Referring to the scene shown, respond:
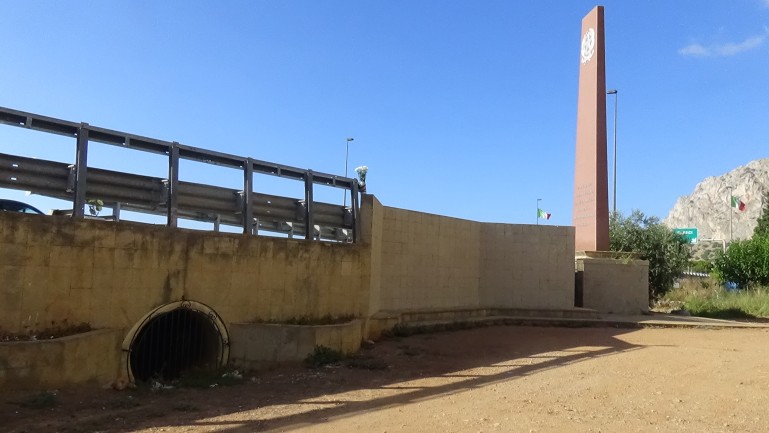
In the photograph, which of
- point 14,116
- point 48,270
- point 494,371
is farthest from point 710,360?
point 14,116

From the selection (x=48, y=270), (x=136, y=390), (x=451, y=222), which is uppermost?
(x=451, y=222)

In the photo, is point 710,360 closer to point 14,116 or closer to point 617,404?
point 617,404

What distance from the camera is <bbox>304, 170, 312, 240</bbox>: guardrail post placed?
1066 centimetres

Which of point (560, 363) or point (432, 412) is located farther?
point (560, 363)

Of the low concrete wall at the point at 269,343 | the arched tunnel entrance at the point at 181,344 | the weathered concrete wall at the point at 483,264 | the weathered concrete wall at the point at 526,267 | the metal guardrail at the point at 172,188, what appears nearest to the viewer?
the metal guardrail at the point at 172,188

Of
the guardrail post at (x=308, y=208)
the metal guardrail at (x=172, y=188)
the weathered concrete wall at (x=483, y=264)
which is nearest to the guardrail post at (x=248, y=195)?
the metal guardrail at (x=172, y=188)

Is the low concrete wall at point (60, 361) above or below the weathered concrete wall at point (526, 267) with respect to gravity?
below

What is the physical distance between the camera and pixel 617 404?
23.4 feet

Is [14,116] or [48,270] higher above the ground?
[14,116]

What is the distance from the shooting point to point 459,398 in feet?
24.3

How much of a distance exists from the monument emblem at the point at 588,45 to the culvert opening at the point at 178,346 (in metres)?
15.0

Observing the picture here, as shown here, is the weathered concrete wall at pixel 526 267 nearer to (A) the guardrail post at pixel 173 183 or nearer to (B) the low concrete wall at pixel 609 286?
(B) the low concrete wall at pixel 609 286

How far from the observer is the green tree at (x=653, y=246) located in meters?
21.1

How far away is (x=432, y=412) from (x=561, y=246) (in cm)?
1054
